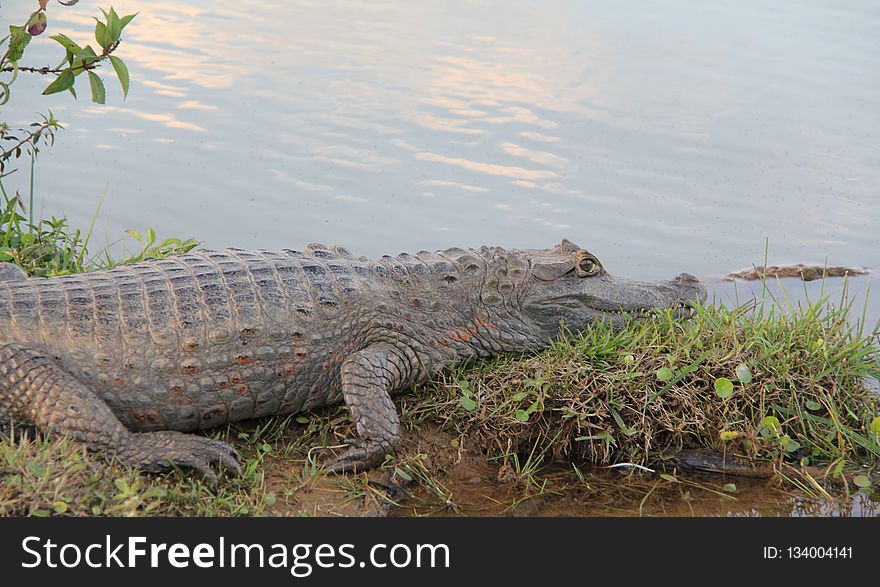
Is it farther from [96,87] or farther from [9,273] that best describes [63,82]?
[9,273]

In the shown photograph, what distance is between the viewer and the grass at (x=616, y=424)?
14.9 feet

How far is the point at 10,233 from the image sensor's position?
6.11m

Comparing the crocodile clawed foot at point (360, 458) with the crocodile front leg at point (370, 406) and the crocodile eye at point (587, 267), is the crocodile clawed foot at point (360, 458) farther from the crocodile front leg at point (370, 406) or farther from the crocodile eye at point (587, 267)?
the crocodile eye at point (587, 267)

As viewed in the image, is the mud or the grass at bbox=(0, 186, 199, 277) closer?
the mud

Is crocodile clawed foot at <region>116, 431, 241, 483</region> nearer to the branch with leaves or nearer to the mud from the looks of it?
the mud

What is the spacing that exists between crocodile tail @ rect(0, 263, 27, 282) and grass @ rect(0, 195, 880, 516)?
1.31 m

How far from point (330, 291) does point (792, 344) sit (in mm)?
2453

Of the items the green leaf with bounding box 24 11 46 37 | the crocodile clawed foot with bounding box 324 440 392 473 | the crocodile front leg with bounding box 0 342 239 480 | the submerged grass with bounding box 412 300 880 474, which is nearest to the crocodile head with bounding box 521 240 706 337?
the submerged grass with bounding box 412 300 880 474

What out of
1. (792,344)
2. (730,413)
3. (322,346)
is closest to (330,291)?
(322,346)

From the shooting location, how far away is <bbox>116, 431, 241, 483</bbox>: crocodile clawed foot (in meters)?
4.15

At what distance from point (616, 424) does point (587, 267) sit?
41.4 inches

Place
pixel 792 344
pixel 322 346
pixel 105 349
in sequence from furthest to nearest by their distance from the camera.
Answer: pixel 792 344, pixel 322 346, pixel 105 349

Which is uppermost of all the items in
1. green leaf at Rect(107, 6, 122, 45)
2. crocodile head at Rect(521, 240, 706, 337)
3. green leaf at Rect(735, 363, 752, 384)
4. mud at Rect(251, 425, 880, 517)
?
green leaf at Rect(107, 6, 122, 45)

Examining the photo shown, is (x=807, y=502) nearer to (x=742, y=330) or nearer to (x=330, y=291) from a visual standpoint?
(x=742, y=330)
